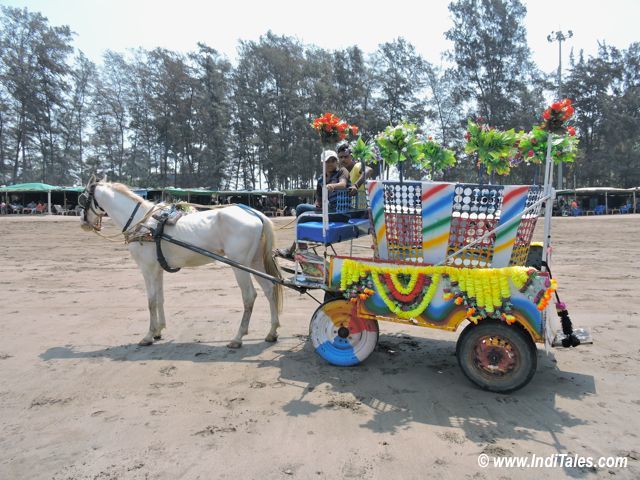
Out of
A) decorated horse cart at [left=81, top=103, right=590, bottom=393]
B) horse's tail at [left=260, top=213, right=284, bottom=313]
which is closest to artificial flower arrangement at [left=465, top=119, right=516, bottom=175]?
decorated horse cart at [left=81, top=103, right=590, bottom=393]

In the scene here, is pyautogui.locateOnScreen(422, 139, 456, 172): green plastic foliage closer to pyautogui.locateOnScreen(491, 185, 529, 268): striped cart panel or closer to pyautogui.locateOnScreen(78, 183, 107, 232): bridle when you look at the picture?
pyautogui.locateOnScreen(491, 185, 529, 268): striped cart panel

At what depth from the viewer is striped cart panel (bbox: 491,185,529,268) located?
391 cm

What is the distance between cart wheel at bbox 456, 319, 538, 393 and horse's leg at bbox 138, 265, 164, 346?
3.92 metres

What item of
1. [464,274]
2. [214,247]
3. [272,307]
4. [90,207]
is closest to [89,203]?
[90,207]

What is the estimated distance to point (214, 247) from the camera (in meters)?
5.92

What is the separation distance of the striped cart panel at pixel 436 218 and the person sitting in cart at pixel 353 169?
1.13m

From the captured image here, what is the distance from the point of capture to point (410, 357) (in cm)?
514

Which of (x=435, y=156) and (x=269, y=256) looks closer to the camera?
(x=435, y=156)

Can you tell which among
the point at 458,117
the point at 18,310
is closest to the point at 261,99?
the point at 458,117

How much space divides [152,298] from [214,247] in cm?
108

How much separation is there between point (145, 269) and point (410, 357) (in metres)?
3.69

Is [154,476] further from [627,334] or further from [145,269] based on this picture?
[627,334]

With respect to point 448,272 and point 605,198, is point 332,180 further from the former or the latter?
point 605,198

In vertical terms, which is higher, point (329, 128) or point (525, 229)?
point (329, 128)
